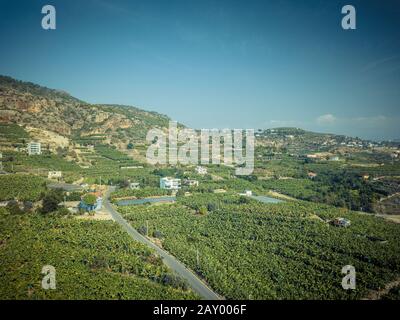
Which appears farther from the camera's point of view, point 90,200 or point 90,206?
point 90,206

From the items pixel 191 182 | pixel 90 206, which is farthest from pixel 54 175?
pixel 191 182

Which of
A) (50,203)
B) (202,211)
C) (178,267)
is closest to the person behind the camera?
(178,267)

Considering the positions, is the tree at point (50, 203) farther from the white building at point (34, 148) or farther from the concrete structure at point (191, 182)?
the white building at point (34, 148)

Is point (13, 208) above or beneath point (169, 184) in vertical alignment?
beneath

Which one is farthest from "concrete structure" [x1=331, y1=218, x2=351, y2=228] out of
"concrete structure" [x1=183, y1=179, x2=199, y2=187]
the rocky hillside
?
the rocky hillside

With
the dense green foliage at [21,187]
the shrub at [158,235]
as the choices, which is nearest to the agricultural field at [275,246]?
the shrub at [158,235]

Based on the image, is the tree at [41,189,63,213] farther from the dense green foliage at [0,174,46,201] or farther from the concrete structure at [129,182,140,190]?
the concrete structure at [129,182,140,190]

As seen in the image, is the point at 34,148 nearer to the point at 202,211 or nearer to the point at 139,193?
the point at 139,193
